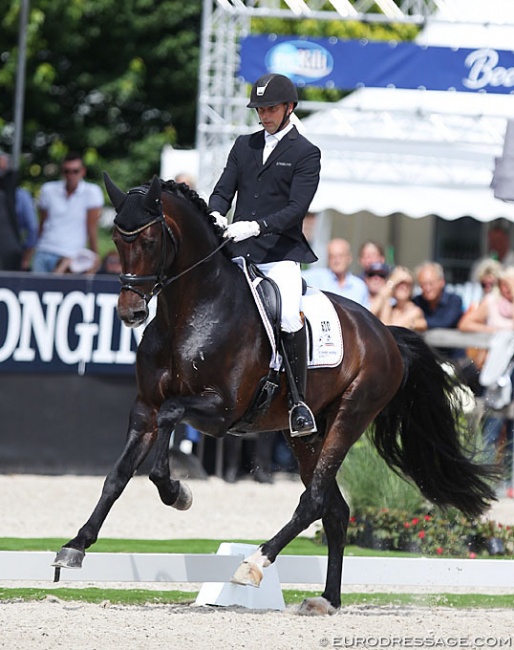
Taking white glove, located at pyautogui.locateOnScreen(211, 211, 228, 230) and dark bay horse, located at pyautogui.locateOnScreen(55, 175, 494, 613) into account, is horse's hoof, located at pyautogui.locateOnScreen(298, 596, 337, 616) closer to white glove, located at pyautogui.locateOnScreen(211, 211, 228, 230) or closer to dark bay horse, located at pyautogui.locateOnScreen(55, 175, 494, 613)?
dark bay horse, located at pyautogui.locateOnScreen(55, 175, 494, 613)

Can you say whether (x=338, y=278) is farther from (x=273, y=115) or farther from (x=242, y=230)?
(x=242, y=230)

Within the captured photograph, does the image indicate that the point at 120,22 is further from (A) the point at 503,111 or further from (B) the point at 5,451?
(B) the point at 5,451

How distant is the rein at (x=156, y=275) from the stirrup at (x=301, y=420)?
997mm

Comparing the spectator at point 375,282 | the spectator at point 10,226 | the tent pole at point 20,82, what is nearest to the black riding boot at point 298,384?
the spectator at point 375,282

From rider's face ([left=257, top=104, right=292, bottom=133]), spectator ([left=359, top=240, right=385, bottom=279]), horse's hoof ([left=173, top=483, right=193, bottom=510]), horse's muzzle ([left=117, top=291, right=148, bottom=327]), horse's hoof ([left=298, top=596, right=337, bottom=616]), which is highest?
rider's face ([left=257, top=104, right=292, bottom=133])

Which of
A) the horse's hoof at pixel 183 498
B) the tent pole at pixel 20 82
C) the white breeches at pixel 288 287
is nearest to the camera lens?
the horse's hoof at pixel 183 498

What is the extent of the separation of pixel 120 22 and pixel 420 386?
21.5m

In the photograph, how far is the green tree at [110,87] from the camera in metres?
28.0

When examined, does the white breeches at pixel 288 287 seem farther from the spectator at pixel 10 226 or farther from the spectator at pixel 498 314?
the spectator at pixel 10 226

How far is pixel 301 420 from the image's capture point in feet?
25.2

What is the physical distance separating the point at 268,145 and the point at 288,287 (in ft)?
2.64

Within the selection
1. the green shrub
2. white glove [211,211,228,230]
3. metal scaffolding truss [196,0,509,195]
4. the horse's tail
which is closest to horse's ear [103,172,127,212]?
white glove [211,211,228,230]

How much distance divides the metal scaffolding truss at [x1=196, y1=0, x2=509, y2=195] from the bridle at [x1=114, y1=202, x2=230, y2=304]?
787cm

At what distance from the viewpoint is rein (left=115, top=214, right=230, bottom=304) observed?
6914 millimetres
